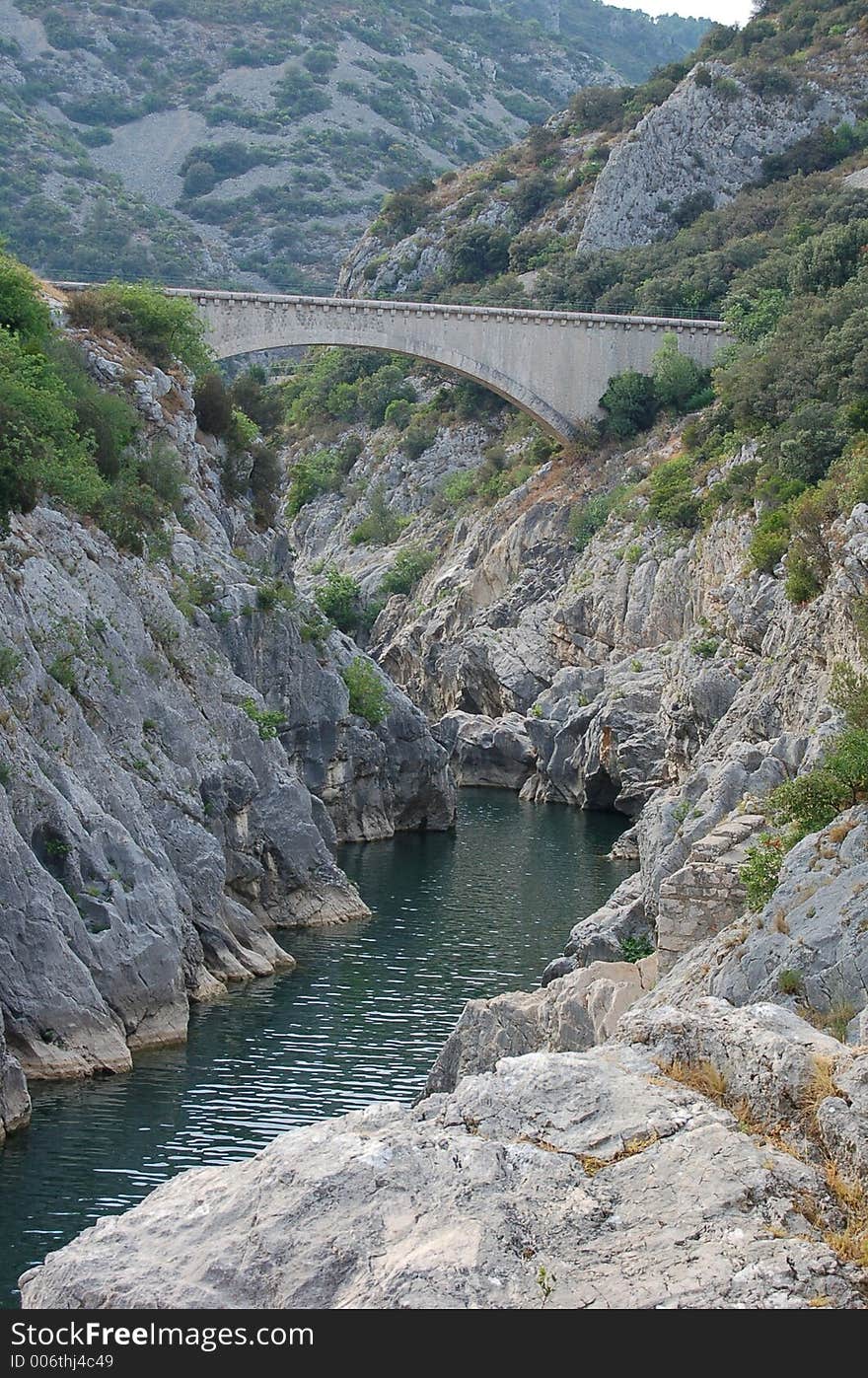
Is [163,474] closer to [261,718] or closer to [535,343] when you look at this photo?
[261,718]

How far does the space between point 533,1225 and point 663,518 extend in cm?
6080

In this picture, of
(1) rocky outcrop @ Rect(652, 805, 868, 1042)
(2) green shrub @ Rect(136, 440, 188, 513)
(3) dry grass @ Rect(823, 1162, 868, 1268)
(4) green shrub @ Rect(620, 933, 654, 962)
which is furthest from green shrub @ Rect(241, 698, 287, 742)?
(3) dry grass @ Rect(823, 1162, 868, 1268)

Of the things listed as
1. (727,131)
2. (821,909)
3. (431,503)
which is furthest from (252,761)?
(727,131)

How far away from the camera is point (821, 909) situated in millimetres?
20375

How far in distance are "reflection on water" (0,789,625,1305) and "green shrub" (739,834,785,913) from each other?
6.16 metres

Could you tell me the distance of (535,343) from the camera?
8281 centimetres

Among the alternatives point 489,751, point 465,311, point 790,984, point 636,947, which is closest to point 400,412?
point 465,311

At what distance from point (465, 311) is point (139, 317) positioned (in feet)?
99.8

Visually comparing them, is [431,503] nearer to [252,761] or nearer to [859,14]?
[859,14]

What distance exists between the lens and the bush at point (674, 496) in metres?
69.6

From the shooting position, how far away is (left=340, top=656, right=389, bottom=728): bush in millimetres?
52500

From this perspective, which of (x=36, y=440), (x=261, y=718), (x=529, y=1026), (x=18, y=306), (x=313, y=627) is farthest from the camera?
(x=313, y=627)

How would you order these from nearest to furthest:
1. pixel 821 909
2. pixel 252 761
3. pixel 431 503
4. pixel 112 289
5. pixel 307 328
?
pixel 821 909
pixel 252 761
pixel 112 289
pixel 307 328
pixel 431 503

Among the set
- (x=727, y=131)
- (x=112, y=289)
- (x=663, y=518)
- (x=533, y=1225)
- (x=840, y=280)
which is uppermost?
(x=727, y=131)
